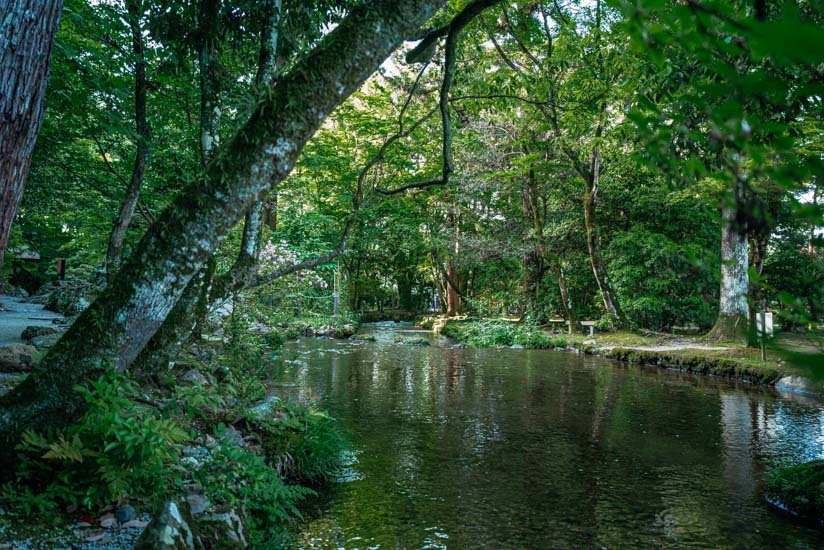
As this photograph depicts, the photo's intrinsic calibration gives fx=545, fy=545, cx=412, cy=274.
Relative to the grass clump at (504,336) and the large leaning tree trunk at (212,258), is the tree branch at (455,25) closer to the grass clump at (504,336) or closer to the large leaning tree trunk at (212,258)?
the large leaning tree trunk at (212,258)

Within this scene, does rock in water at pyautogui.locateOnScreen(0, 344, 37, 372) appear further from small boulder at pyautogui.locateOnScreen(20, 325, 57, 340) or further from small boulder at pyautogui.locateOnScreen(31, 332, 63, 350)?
small boulder at pyautogui.locateOnScreen(20, 325, 57, 340)

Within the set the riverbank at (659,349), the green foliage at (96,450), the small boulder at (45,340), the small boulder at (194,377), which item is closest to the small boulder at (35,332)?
the small boulder at (45,340)

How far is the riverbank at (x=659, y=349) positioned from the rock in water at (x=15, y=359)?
874 centimetres

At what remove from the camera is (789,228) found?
16.7 metres

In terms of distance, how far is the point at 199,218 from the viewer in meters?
3.25

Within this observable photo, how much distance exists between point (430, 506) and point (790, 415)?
5976 millimetres

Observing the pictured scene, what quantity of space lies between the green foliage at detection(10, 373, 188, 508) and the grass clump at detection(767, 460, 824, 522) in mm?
4783

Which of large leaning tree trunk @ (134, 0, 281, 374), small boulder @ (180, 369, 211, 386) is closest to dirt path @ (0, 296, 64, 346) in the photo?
small boulder @ (180, 369, 211, 386)

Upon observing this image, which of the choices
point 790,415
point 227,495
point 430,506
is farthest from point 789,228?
point 227,495

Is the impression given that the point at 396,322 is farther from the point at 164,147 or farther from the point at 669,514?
the point at 669,514

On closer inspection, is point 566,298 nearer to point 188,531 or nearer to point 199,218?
point 199,218

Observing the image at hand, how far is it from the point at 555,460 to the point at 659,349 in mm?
8416

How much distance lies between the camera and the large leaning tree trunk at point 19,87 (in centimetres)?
248

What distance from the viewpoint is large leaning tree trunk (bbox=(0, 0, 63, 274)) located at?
2479mm
